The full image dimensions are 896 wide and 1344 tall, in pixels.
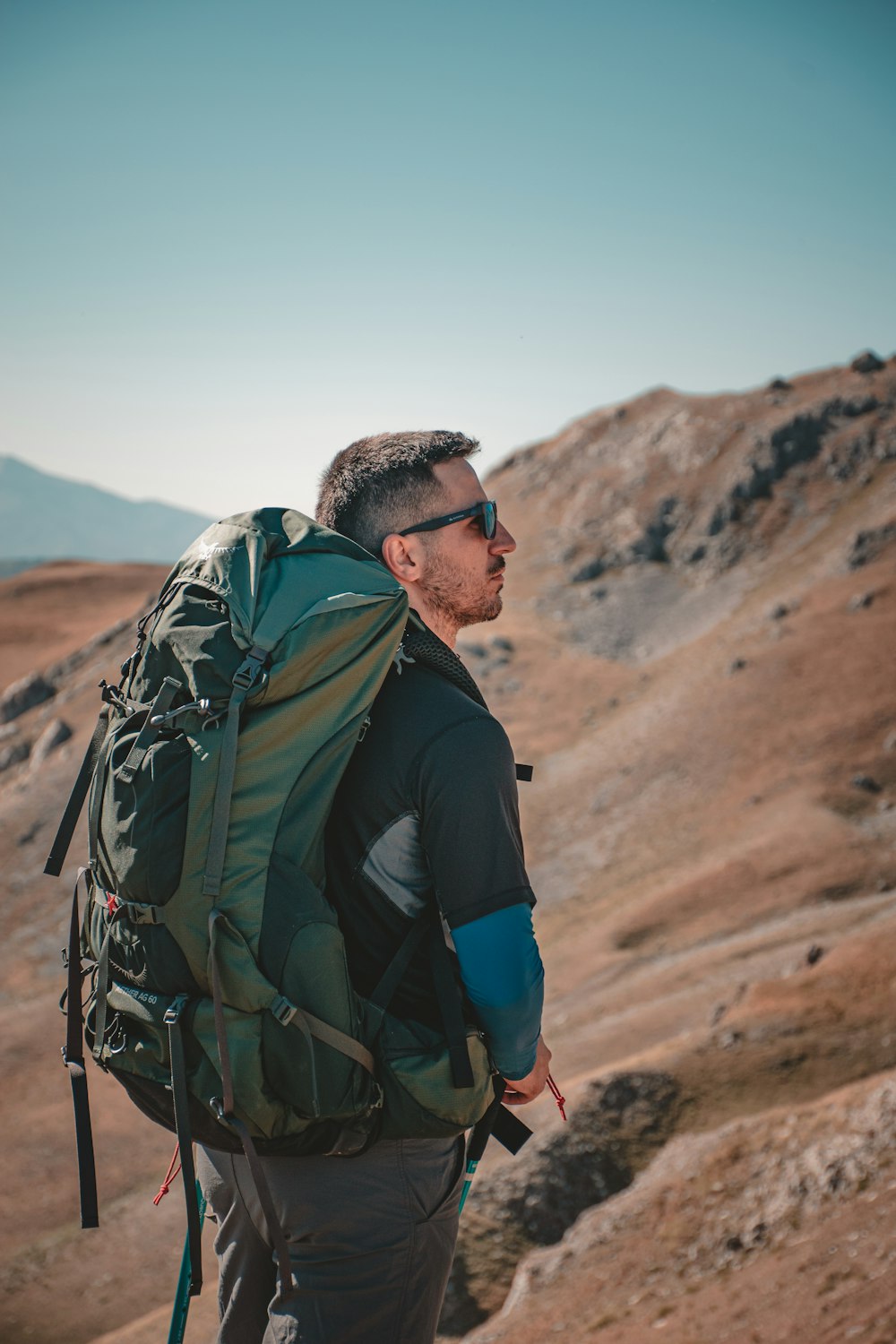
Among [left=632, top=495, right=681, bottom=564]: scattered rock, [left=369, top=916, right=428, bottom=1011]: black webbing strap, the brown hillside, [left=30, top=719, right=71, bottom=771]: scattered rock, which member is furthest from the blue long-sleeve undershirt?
[left=632, top=495, right=681, bottom=564]: scattered rock

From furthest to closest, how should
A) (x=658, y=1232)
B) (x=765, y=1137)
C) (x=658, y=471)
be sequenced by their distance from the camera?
(x=658, y=471) → (x=765, y=1137) → (x=658, y=1232)

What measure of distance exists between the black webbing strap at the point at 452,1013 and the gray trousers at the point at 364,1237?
0.30 metres

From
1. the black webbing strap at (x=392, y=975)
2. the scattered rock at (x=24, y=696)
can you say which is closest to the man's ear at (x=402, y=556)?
the black webbing strap at (x=392, y=975)

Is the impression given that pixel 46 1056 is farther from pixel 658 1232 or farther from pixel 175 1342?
pixel 175 1342

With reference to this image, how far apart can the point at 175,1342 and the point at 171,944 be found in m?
1.48

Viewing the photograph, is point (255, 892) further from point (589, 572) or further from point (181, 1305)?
point (589, 572)

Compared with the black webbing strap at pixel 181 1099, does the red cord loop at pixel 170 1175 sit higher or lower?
lower

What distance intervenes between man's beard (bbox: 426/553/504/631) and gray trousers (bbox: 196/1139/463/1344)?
165cm

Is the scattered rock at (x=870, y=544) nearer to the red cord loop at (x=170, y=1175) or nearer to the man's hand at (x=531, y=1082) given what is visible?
the man's hand at (x=531, y=1082)

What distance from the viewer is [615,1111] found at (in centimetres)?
1014

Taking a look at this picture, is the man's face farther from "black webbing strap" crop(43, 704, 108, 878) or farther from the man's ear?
"black webbing strap" crop(43, 704, 108, 878)

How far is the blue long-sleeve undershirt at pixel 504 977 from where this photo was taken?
265 centimetres

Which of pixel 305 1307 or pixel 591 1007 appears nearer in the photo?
pixel 305 1307

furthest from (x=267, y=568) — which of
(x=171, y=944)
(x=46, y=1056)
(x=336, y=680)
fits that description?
(x=46, y=1056)
